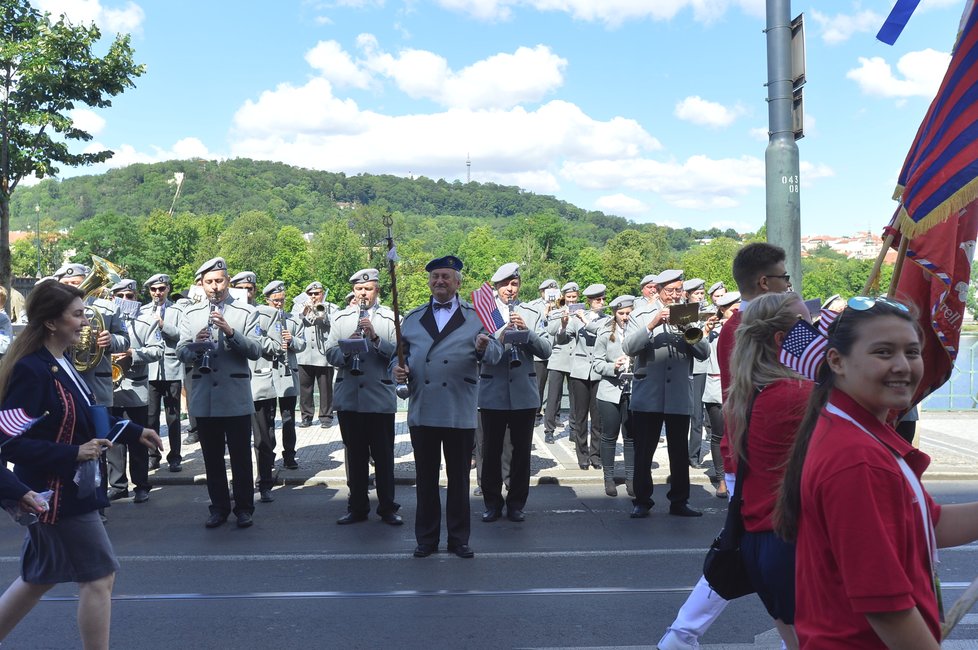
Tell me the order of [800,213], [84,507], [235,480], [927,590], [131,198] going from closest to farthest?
[927,590], [84,507], [235,480], [800,213], [131,198]

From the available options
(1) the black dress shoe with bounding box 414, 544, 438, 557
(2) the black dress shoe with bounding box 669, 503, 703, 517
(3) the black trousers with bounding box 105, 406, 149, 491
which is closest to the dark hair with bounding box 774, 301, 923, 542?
(1) the black dress shoe with bounding box 414, 544, 438, 557

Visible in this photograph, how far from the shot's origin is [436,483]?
7426mm

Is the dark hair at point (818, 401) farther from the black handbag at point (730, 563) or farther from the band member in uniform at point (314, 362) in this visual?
the band member in uniform at point (314, 362)

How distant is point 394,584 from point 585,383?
5.99 m

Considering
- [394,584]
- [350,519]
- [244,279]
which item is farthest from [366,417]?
[244,279]

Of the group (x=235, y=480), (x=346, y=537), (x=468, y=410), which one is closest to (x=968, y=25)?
(x=468, y=410)

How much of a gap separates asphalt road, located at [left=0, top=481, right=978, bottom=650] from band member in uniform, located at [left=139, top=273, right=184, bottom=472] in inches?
77.9

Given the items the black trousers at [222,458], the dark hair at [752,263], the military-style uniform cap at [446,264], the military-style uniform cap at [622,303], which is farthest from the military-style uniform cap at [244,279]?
the dark hair at [752,263]

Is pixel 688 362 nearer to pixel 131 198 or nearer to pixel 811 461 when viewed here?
pixel 811 461

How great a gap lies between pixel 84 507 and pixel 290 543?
3.63 m

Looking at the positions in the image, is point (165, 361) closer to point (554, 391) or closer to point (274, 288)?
point (274, 288)

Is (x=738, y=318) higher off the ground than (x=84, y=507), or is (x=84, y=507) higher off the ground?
(x=738, y=318)

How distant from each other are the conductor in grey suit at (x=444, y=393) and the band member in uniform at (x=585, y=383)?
154 inches

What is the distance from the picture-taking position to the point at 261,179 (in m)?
156
